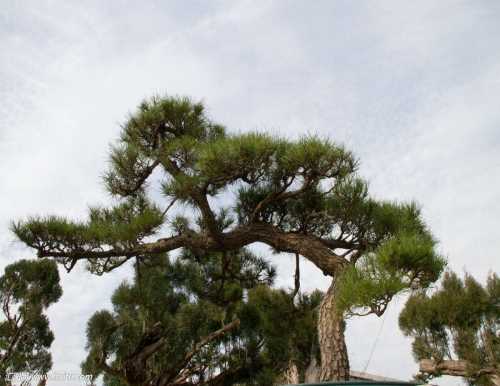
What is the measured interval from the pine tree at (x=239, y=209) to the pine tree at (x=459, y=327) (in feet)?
11.4

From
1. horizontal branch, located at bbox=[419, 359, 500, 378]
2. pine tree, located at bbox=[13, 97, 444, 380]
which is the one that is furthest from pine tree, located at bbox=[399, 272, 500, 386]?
pine tree, located at bbox=[13, 97, 444, 380]

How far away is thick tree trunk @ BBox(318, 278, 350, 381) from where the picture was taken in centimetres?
246

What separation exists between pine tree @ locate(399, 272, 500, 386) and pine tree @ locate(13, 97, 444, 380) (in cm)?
348

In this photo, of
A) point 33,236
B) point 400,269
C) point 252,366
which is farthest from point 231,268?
point 400,269

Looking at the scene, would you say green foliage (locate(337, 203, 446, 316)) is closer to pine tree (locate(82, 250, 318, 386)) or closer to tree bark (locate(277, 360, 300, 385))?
pine tree (locate(82, 250, 318, 386))

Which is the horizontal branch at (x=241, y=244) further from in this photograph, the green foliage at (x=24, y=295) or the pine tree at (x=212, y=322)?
the green foliage at (x=24, y=295)

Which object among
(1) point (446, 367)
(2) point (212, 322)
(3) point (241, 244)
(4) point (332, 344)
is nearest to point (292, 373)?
(2) point (212, 322)

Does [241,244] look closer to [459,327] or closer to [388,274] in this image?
[388,274]

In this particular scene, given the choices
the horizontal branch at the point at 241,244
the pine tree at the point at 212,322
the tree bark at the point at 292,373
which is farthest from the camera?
the tree bark at the point at 292,373

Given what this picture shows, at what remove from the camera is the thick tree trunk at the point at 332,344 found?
2.46 m

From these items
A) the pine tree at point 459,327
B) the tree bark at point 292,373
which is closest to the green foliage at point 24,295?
the tree bark at point 292,373

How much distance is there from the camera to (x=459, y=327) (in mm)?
6215

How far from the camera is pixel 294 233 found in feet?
10.4

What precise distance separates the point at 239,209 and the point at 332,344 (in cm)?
124
